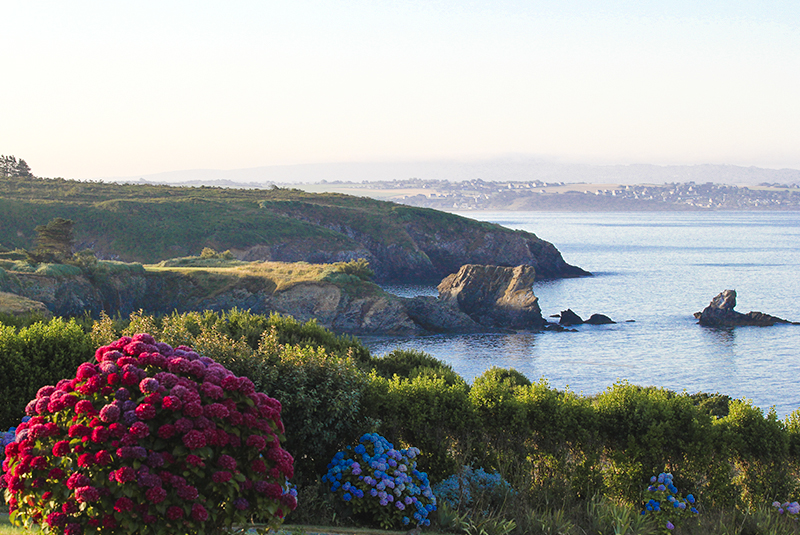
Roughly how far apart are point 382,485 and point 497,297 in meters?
65.8

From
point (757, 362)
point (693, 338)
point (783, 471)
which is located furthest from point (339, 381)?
point (693, 338)

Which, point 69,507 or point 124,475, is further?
point 69,507

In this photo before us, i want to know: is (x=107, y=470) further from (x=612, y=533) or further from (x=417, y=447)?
(x=612, y=533)

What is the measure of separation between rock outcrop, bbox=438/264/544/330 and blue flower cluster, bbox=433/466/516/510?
195 ft

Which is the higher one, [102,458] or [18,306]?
[102,458]

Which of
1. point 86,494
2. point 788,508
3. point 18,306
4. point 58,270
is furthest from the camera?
point 58,270

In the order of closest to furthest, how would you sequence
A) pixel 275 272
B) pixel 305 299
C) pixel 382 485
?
pixel 382 485
pixel 305 299
pixel 275 272

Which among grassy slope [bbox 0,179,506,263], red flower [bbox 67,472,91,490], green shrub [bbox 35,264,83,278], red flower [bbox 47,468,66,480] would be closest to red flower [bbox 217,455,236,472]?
red flower [bbox 67,472,91,490]

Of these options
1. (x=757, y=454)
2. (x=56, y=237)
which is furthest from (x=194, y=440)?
(x=56, y=237)

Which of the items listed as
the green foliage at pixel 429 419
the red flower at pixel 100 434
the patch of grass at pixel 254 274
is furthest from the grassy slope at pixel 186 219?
the red flower at pixel 100 434

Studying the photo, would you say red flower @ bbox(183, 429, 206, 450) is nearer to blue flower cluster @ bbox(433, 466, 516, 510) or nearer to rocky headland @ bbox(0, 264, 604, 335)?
blue flower cluster @ bbox(433, 466, 516, 510)

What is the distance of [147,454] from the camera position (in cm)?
605

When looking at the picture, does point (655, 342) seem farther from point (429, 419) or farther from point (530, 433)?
point (429, 419)

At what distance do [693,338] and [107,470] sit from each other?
219 ft
